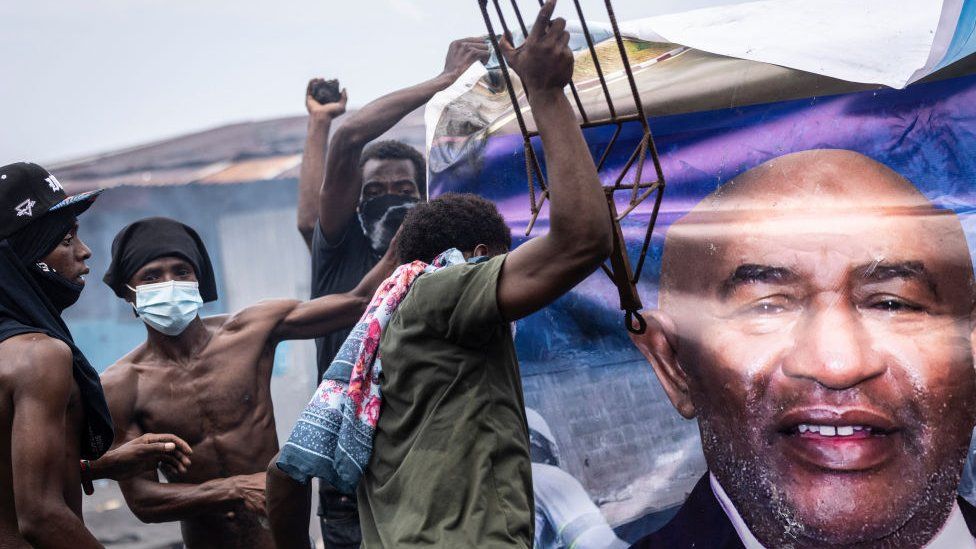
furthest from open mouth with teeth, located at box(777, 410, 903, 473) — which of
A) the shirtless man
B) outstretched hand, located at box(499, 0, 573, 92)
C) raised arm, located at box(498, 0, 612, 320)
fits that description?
the shirtless man

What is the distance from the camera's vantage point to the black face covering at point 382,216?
5172 mm

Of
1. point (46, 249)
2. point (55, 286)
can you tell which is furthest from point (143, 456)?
point (46, 249)

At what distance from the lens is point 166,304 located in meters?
4.95

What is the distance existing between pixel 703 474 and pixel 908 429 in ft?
2.26

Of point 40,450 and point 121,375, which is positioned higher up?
point 40,450

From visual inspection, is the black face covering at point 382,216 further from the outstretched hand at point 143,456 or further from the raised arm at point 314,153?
the outstretched hand at point 143,456

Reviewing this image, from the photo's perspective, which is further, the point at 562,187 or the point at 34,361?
the point at 34,361

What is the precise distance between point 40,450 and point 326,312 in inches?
71.7

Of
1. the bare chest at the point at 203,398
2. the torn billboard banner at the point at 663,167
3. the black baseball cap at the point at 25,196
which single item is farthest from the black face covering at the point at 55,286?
the torn billboard banner at the point at 663,167

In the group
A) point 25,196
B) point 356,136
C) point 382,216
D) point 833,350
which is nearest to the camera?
point 833,350

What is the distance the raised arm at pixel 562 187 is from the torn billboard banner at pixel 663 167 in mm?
1161

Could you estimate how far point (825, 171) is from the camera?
3.54 metres

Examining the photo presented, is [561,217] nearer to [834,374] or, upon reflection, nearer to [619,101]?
[834,374]

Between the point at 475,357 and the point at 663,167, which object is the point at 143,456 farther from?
the point at 663,167
